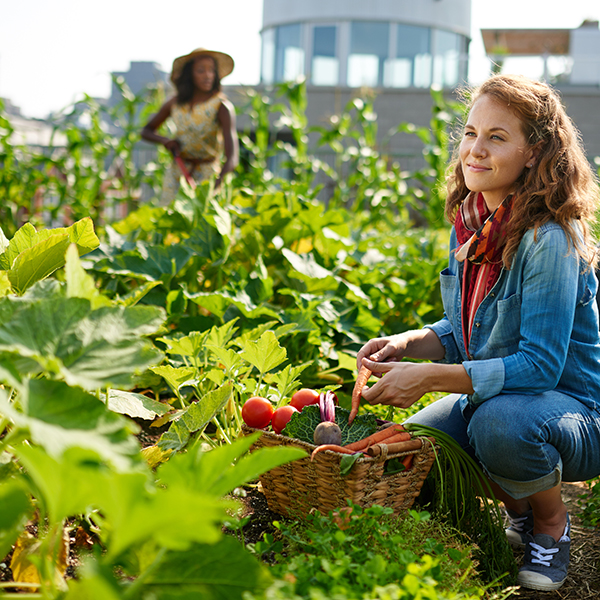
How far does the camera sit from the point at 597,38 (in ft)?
48.0

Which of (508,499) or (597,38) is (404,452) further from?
(597,38)

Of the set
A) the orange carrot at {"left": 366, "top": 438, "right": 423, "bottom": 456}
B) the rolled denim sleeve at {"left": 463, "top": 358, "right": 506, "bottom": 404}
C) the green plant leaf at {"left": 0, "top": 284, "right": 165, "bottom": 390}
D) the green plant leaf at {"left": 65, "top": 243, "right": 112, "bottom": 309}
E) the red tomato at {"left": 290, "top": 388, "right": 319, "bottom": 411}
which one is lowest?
the orange carrot at {"left": 366, "top": 438, "right": 423, "bottom": 456}

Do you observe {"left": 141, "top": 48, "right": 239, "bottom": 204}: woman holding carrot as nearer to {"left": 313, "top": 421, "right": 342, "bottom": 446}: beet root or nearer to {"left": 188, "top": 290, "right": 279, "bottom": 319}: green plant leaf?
{"left": 188, "top": 290, "right": 279, "bottom": 319}: green plant leaf

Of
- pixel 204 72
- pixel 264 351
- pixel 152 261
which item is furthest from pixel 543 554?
pixel 204 72

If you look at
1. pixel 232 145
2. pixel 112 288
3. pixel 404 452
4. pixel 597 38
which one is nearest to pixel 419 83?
pixel 597 38

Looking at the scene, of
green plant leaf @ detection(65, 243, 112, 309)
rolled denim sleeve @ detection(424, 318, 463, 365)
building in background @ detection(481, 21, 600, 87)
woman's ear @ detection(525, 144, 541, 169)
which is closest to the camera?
green plant leaf @ detection(65, 243, 112, 309)

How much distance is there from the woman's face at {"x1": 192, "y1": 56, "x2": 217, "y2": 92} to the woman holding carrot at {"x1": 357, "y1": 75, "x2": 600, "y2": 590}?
3.08 metres

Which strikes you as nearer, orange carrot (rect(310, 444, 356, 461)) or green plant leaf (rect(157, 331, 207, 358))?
orange carrot (rect(310, 444, 356, 461))

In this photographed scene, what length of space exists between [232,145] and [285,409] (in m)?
2.96

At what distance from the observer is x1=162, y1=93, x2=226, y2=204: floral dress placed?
4.41 m

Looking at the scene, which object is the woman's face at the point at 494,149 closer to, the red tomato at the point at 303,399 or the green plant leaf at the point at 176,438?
the red tomato at the point at 303,399

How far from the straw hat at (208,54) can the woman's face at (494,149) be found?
3126mm

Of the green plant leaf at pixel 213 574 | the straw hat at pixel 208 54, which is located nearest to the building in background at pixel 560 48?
the straw hat at pixel 208 54

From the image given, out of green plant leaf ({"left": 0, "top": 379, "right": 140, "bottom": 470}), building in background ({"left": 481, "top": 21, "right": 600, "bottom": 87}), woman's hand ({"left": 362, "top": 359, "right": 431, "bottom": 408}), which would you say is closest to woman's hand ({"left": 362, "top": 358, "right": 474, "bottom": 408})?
woman's hand ({"left": 362, "top": 359, "right": 431, "bottom": 408})
